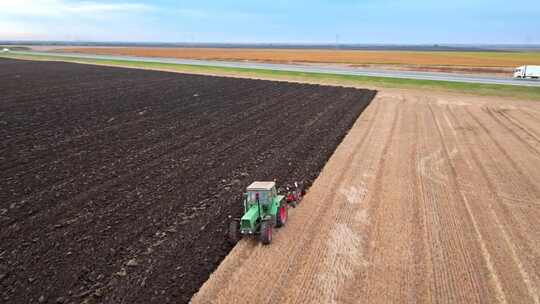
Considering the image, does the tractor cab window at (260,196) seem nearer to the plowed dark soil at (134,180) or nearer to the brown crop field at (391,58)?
the plowed dark soil at (134,180)

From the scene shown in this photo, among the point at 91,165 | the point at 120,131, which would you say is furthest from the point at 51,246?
the point at 120,131

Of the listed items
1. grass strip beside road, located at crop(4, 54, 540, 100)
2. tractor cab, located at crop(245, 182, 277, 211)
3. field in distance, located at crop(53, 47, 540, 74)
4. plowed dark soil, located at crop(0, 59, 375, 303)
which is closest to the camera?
plowed dark soil, located at crop(0, 59, 375, 303)

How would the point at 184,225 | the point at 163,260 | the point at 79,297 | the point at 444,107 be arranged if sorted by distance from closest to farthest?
the point at 79,297
the point at 163,260
the point at 184,225
the point at 444,107

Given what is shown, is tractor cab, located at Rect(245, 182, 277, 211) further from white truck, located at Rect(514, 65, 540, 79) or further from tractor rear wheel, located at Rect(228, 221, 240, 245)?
white truck, located at Rect(514, 65, 540, 79)

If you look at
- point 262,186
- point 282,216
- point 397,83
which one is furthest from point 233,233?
point 397,83

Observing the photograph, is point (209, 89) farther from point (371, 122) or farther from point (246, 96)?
point (371, 122)

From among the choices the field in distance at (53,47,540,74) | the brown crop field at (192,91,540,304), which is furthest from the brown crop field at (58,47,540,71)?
the brown crop field at (192,91,540,304)
